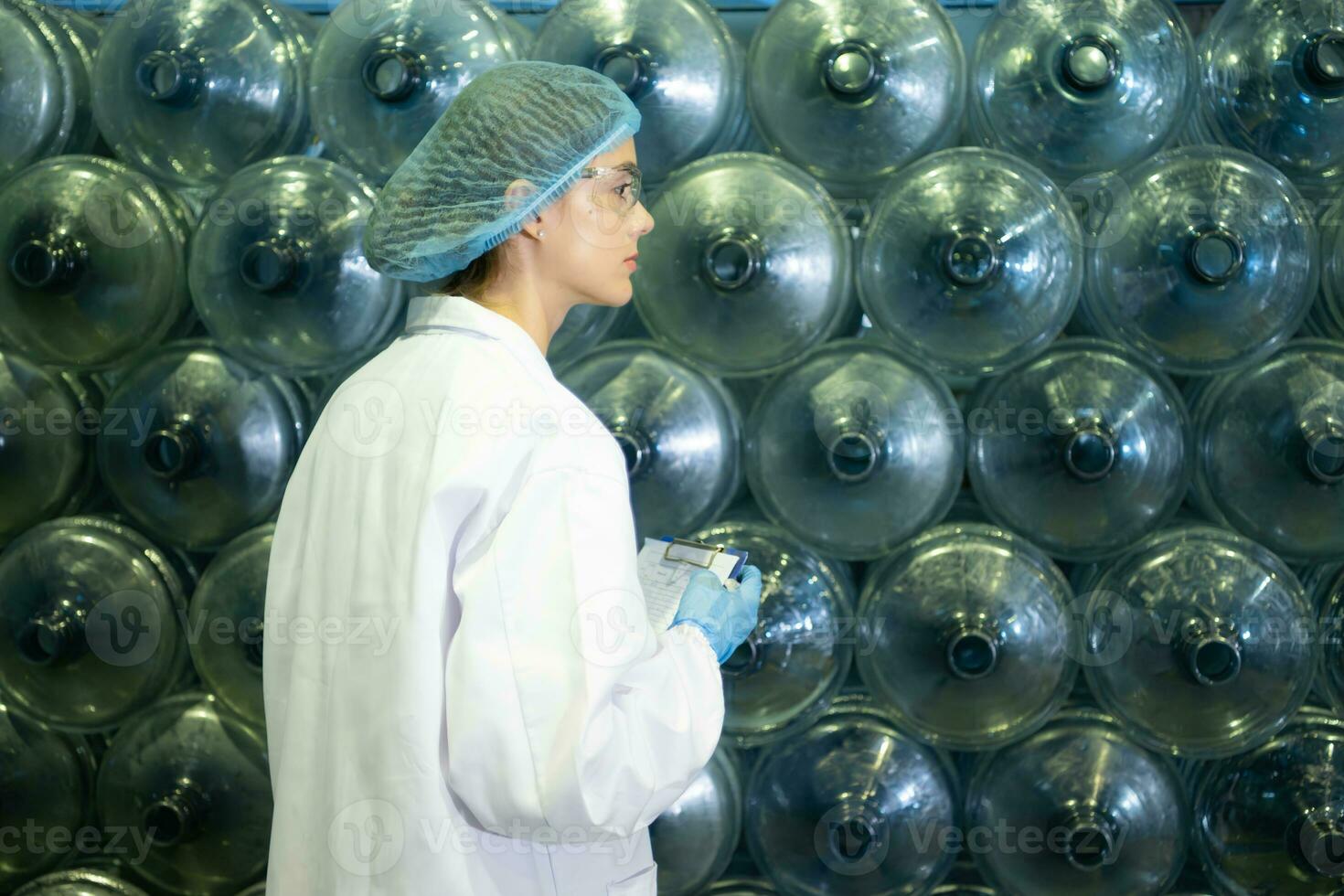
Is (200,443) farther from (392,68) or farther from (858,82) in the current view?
(858,82)

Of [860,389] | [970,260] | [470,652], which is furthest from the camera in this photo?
[860,389]

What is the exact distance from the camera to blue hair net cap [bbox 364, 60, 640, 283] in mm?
1101

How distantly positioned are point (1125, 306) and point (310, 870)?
1323 mm

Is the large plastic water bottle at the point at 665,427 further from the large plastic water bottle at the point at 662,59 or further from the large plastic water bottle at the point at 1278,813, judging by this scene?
the large plastic water bottle at the point at 1278,813

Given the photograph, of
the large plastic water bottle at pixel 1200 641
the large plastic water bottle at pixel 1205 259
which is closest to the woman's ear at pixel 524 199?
the large plastic water bottle at pixel 1205 259

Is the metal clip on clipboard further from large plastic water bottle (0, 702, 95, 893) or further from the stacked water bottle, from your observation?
large plastic water bottle (0, 702, 95, 893)

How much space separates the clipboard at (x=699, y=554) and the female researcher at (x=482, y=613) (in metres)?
0.08

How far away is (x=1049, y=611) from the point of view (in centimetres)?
172

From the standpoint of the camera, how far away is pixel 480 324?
1.04 meters

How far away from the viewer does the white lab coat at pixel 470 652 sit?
0.90 meters

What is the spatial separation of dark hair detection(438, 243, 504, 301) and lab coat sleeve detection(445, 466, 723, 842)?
0.27 m

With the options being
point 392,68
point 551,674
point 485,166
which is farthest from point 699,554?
point 392,68

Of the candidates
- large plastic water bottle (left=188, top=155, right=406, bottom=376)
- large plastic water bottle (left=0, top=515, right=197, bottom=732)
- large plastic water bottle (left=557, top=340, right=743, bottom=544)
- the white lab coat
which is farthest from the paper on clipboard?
large plastic water bottle (left=0, top=515, right=197, bottom=732)

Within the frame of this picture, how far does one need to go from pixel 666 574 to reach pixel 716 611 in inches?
4.1
